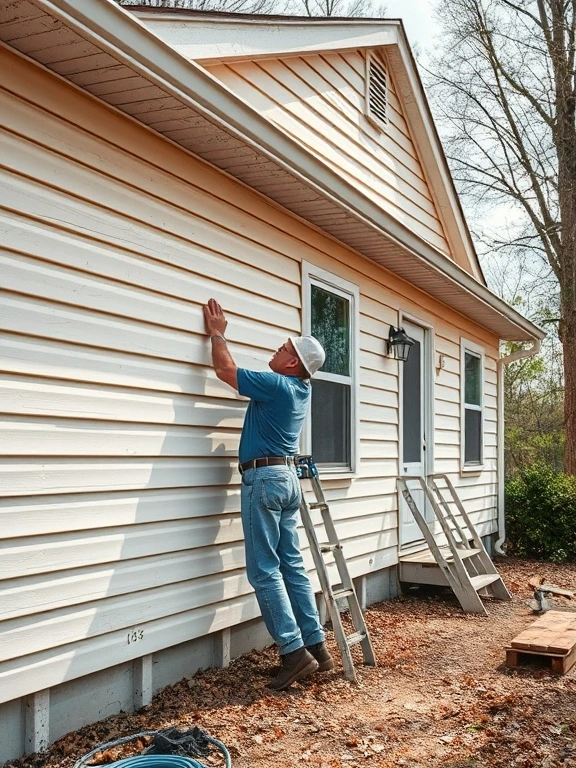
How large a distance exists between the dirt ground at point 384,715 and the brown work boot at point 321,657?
0.07 metres

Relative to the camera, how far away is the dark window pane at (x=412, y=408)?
8305 mm

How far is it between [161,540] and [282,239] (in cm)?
249

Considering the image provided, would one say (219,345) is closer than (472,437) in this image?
Yes

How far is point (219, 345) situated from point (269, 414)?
20.5 inches

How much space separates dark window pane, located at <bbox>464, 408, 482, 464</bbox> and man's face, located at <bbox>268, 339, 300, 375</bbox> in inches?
227

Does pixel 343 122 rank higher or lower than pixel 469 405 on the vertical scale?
higher

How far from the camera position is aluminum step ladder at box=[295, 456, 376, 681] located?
500cm

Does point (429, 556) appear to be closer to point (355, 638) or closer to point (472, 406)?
point (355, 638)

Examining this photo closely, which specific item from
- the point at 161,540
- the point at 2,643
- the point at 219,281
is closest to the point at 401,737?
the point at 161,540

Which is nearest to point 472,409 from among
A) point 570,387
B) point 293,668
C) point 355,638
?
point 570,387

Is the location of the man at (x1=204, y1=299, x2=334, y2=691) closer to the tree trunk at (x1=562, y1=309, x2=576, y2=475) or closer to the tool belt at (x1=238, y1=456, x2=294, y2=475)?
the tool belt at (x1=238, y1=456, x2=294, y2=475)

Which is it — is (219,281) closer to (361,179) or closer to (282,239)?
(282,239)

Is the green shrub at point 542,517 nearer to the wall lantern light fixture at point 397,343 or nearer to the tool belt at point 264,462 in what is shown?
the wall lantern light fixture at point 397,343

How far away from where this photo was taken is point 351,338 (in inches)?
272
